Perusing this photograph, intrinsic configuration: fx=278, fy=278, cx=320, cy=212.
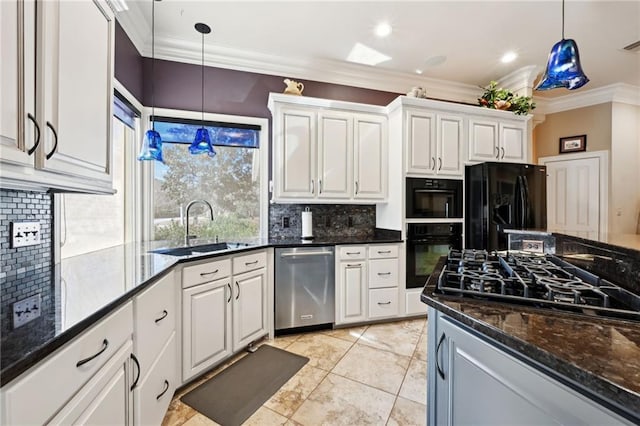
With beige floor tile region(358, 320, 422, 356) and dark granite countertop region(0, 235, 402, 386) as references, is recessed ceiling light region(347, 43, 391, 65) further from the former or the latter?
beige floor tile region(358, 320, 422, 356)

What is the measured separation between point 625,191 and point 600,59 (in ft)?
7.01

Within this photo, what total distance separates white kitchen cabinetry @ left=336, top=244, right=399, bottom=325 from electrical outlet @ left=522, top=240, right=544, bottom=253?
1.29 meters

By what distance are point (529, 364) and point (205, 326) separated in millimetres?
1849

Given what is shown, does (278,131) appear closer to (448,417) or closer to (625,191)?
(448,417)

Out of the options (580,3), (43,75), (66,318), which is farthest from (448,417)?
(580,3)

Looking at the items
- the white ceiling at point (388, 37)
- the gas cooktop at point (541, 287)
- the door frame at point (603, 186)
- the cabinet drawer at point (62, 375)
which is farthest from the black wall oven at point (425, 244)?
the door frame at point (603, 186)

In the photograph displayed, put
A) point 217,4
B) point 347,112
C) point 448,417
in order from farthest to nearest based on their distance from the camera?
point 347,112 → point 217,4 → point 448,417

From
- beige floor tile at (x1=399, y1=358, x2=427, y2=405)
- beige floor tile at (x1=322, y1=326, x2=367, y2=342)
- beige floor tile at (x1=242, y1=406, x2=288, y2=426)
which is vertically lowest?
beige floor tile at (x1=242, y1=406, x2=288, y2=426)

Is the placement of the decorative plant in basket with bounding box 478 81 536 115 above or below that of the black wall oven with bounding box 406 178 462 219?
above

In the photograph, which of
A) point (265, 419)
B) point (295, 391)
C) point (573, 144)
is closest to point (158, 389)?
point (265, 419)

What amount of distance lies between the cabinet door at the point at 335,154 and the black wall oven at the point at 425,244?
0.86m

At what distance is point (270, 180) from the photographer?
3109 mm

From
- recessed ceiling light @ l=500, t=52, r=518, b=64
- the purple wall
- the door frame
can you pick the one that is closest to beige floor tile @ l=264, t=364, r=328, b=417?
the purple wall

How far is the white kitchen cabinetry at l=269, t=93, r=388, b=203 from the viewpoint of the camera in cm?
286
